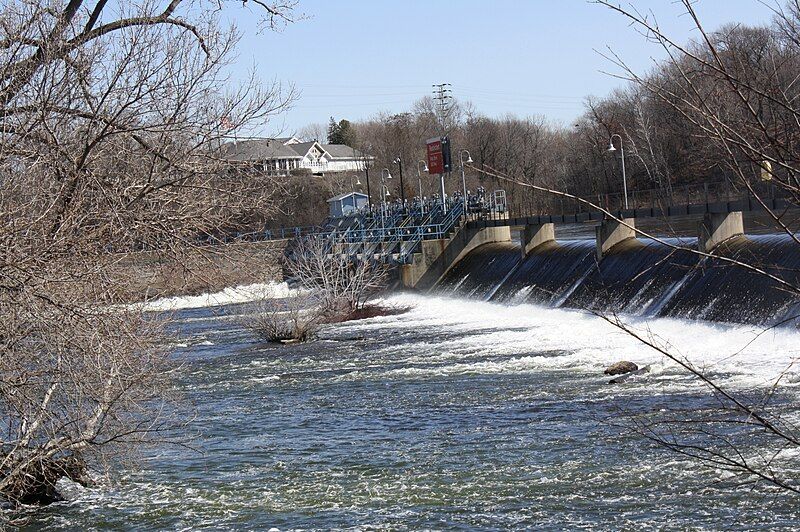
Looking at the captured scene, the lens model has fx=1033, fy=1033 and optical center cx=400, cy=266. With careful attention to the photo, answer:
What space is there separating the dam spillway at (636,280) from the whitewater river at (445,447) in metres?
0.97

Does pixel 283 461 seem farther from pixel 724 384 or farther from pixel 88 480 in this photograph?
pixel 724 384

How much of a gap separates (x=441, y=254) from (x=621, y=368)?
25.7 meters

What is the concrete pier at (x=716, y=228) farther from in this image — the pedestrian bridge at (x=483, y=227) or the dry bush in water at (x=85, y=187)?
the dry bush in water at (x=85, y=187)

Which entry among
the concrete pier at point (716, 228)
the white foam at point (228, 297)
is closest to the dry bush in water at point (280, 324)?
the white foam at point (228, 297)

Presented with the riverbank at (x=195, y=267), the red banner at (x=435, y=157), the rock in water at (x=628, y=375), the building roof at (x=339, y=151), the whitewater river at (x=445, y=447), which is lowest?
the whitewater river at (x=445, y=447)

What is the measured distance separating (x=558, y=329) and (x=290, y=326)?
776 cm

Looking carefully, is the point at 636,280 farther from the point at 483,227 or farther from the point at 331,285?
the point at 483,227

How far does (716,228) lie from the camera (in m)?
28.9

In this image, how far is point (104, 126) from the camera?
841 cm

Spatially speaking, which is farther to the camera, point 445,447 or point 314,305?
point 314,305

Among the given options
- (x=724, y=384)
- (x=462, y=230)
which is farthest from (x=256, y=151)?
(x=462, y=230)

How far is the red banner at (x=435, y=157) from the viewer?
51031mm

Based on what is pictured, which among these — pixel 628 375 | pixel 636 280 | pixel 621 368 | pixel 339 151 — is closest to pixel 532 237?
pixel 636 280

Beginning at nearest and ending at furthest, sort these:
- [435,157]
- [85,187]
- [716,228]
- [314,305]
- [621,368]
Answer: [85,187]
[621,368]
[716,228]
[314,305]
[435,157]
